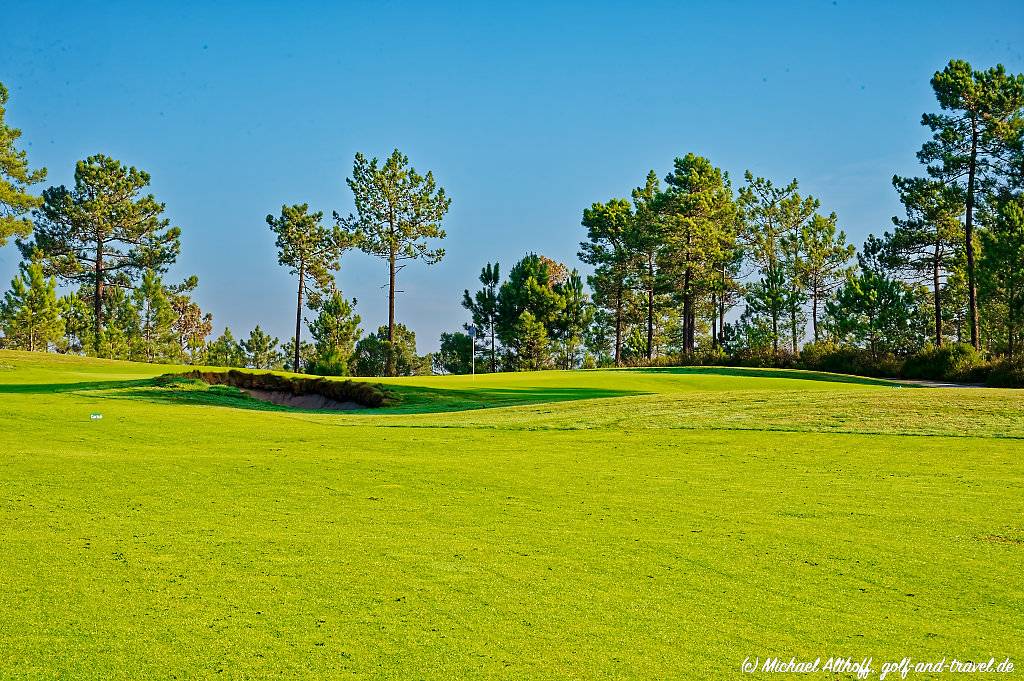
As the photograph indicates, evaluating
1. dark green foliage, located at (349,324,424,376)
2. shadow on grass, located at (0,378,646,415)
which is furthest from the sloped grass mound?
dark green foliage, located at (349,324,424,376)

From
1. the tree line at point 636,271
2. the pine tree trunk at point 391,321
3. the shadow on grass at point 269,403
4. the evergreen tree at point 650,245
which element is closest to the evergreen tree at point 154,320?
the tree line at point 636,271

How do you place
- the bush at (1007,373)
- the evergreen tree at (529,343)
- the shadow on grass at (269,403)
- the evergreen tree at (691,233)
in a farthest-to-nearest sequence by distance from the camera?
the evergreen tree at (529,343)
the evergreen tree at (691,233)
the bush at (1007,373)
the shadow on grass at (269,403)

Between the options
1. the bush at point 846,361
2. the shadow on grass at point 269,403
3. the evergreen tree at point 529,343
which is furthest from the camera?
the evergreen tree at point 529,343

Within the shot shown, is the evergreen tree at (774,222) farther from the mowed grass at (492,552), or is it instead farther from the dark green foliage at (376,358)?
the mowed grass at (492,552)

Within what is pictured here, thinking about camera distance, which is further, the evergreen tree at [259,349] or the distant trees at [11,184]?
the evergreen tree at [259,349]

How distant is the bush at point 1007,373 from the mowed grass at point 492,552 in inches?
914

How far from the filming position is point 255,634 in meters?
4.82

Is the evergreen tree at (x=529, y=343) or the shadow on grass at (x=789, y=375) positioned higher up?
the evergreen tree at (x=529, y=343)

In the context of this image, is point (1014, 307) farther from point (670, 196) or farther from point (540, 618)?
point (540, 618)

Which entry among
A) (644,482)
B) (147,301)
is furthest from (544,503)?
(147,301)

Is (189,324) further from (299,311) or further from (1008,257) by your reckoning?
(1008,257)

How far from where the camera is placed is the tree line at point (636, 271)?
4897cm

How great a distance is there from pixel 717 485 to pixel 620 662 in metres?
5.39

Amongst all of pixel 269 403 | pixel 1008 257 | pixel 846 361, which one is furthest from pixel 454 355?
pixel 269 403
